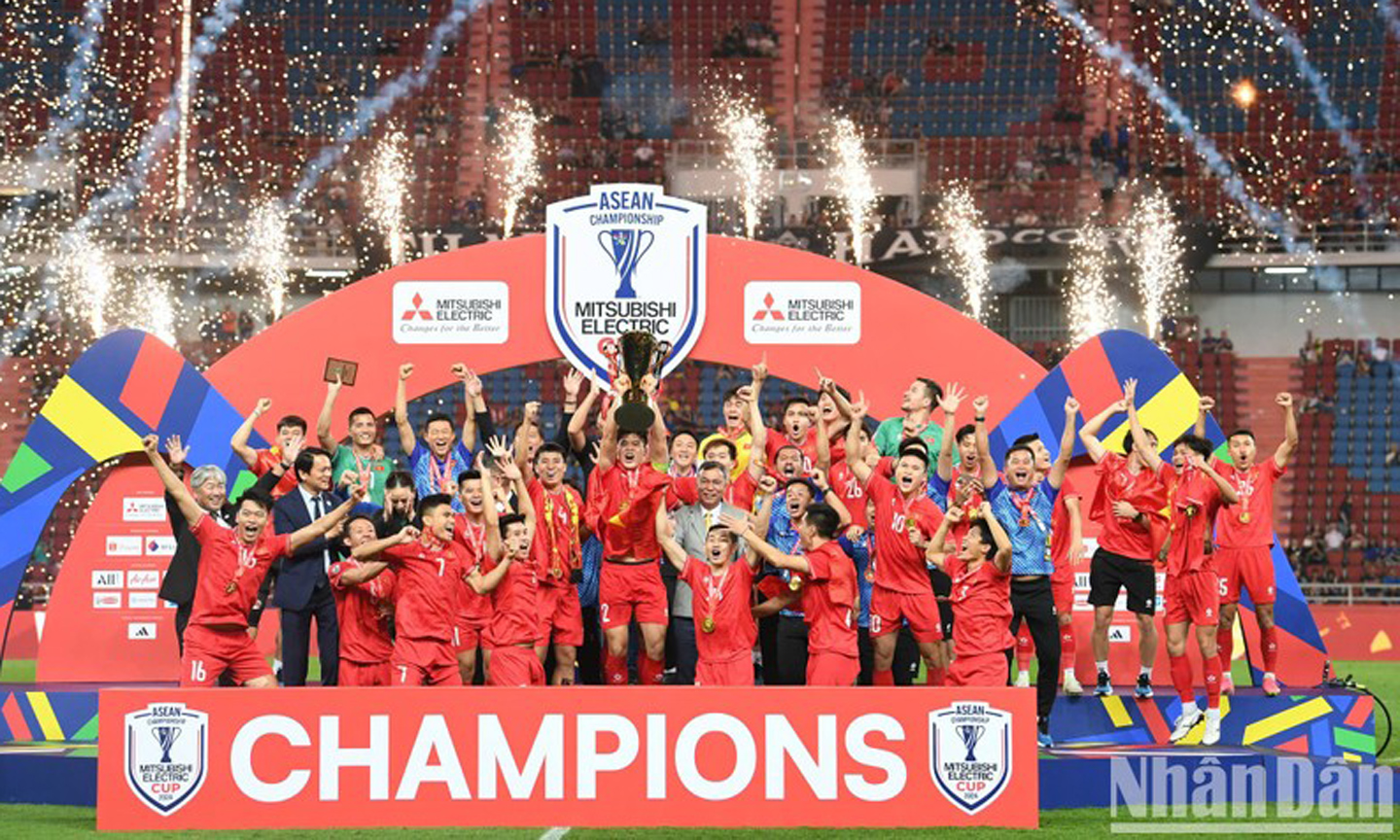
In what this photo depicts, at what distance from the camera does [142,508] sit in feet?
46.0

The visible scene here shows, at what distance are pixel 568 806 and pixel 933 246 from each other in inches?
733

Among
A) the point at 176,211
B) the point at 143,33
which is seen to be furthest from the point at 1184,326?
the point at 143,33

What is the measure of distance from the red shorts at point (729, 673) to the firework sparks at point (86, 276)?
775 inches

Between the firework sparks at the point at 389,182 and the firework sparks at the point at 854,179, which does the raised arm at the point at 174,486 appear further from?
the firework sparks at the point at 389,182

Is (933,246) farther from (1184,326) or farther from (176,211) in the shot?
(176,211)

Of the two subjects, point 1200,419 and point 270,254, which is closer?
point 1200,419

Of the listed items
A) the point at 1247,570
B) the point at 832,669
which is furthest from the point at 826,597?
the point at 1247,570

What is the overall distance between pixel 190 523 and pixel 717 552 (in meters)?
3.08

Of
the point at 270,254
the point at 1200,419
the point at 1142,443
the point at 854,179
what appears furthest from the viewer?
the point at 854,179

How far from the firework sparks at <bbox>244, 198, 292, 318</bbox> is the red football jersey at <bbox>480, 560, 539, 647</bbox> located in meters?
18.7

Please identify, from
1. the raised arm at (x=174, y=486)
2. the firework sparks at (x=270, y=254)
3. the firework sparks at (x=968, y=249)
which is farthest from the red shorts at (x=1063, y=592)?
Result: the firework sparks at (x=270, y=254)

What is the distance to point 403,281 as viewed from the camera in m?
14.0

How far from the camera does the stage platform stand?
34.1ft

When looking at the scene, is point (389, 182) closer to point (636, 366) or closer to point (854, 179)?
point (854, 179)
